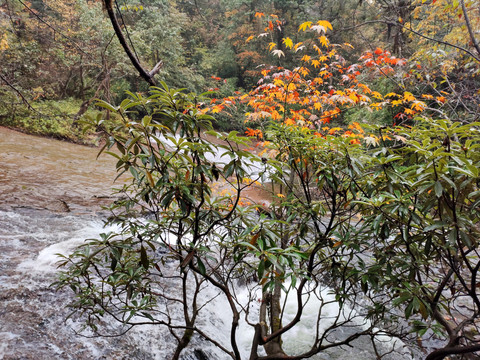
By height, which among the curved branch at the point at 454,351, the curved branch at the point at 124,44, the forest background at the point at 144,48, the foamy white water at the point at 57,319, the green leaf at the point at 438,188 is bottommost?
the foamy white water at the point at 57,319

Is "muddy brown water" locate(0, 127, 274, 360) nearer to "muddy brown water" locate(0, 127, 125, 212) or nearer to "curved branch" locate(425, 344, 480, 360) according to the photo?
"muddy brown water" locate(0, 127, 125, 212)

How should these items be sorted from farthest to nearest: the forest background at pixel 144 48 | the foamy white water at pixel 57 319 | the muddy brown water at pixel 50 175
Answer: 1. the forest background at pixel 144 48
2. the muddy brown water at pixel 50 175
3. the foamy white water at pixel 57 319

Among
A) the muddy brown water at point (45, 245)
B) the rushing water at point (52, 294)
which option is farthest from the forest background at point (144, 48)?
the rushing water at point (52, 294)

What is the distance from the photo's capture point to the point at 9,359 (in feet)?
6.00

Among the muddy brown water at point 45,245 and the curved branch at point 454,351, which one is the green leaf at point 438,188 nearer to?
the curved branch at point 454,351

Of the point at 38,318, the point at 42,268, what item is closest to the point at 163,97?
the point at 38,318

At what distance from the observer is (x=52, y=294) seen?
8.41 feet

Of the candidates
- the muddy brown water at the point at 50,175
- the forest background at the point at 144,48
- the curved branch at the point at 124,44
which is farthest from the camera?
the forest background at the point at 144,48

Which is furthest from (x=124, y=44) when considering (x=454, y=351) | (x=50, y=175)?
(x=50, y=175)

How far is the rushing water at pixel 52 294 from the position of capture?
6.86 ft

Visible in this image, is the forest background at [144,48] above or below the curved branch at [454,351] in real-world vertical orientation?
above

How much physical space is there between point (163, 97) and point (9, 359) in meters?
2.04

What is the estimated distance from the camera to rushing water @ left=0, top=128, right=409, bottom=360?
2.09 metres

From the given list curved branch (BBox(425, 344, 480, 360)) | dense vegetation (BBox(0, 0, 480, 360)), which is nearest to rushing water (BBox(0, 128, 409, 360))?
dense vegetation (BBox(0, 0, 480, 360))
